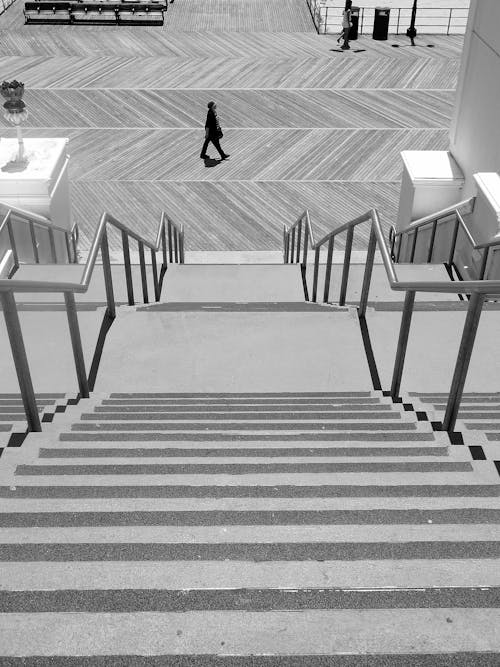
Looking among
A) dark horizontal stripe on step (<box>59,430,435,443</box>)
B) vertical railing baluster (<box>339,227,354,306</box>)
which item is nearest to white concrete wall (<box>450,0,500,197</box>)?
vertical railing baluster (<box>339,227,354,306</box>)

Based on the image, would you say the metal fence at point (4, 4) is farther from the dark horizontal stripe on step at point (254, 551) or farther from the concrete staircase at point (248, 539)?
the dark horizontal stripe on step at point (254, 551)

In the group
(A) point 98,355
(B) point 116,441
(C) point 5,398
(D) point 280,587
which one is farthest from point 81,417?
(D) point 280,587

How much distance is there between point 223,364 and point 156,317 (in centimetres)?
104

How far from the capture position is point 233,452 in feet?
9.88

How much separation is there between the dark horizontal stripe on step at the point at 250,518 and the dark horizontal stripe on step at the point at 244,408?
1224 mm

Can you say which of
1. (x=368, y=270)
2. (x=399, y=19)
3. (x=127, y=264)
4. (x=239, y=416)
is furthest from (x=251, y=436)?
(x=399, y=19)

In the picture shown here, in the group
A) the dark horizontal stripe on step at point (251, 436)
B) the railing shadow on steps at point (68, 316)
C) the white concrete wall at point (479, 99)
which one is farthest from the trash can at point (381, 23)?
the dark horizontal stripe on step at point (251, 436)

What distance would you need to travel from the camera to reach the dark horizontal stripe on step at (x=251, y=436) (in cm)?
316

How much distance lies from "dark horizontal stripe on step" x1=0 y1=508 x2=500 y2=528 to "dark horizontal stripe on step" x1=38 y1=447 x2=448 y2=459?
517mm

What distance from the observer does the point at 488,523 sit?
244 centimetres

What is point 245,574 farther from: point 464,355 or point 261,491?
point 464,355

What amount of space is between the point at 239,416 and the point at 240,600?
154cm

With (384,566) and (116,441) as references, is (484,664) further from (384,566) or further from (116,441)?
(116,441)

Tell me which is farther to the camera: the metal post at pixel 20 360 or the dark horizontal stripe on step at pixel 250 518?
the metal post at pixel 20 360
